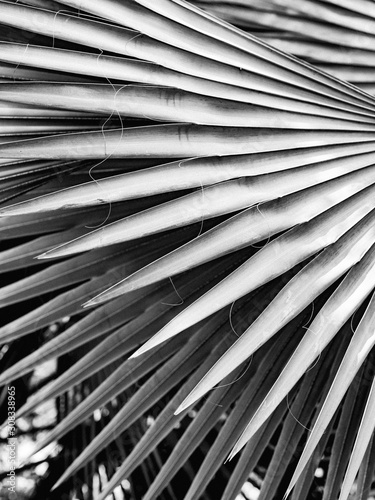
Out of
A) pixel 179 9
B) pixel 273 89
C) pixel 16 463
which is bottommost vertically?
pixel 16 463

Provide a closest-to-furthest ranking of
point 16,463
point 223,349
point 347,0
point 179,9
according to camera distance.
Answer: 1. point 179,9
2. point 347,0
3. point 223,349
4. point 16,463

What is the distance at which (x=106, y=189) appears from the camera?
77 centimetres

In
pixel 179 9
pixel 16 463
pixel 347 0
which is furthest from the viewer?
pixel 16 463

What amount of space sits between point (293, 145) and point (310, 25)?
0.31 metres

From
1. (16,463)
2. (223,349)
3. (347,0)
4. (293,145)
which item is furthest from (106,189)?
(16,463)

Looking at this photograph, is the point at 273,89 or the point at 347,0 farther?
the point at 347,0

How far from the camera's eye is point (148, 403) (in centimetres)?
105

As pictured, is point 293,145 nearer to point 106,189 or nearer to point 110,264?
point 106,189

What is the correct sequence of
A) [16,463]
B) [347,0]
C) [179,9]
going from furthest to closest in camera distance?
[16,463], [347,0], [179,9]

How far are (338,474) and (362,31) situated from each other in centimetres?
80

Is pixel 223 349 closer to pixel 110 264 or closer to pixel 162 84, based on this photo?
pixel 110 264

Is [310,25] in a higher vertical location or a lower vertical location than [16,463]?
higher

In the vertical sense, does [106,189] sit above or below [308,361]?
above

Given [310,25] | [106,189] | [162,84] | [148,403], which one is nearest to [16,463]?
[148,403]
